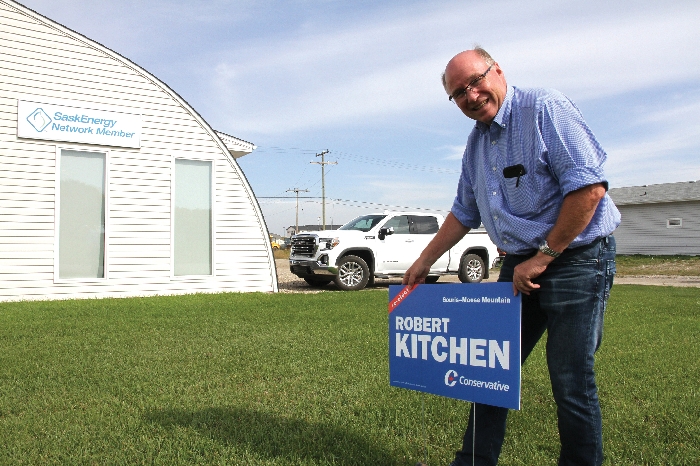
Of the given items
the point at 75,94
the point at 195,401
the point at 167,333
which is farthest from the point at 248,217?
the point at 195,401

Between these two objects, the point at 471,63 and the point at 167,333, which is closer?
the point at 471,63

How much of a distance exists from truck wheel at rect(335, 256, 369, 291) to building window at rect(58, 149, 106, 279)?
217 inches

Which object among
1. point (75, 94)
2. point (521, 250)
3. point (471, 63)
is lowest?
point (521, 250)

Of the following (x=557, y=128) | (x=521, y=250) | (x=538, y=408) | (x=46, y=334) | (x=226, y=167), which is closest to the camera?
(x=557, y=128)

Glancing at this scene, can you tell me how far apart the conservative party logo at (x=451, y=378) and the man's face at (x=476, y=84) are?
1174 millimetres

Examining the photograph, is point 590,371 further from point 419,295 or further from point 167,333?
point 167,333

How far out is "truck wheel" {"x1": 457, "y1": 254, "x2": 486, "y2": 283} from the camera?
56.2 feet

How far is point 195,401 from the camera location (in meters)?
4.54

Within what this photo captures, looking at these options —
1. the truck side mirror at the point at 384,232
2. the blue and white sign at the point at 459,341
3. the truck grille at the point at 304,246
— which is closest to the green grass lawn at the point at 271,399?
the blue and white sign at the point at 459,341

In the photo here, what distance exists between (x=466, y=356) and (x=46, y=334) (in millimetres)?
6310

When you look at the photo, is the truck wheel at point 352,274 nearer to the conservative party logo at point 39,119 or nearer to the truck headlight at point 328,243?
the truck headlight at point 328,243

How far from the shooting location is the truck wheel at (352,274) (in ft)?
50.2

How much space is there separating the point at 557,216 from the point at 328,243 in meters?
12.7

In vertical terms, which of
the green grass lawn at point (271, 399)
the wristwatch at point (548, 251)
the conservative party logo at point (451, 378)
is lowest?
the green grass lawn at point (271, 399)
